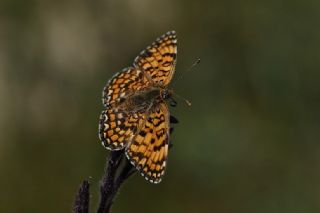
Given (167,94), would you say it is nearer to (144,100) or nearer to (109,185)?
(144,100)

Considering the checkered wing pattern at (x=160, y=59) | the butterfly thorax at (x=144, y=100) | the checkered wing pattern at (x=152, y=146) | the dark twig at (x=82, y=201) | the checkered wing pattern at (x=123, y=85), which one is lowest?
the dark twig at (x=82, y=201)

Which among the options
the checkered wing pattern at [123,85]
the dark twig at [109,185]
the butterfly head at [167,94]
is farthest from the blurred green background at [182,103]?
the dark twig at [109,185]

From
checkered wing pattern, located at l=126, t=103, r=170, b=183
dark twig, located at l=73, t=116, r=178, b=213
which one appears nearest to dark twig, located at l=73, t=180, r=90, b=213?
dark twig, located at l=73, t=116, r=178, b=213

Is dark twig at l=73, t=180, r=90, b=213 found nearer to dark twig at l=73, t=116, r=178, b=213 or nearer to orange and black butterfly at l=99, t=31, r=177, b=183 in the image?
dark twig at l=73, t=116, r=178, b=213

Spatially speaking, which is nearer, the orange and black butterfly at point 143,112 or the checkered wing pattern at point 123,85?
the orange and black butterfly at point 143,112

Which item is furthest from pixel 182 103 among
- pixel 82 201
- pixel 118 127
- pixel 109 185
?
pixel 82 201

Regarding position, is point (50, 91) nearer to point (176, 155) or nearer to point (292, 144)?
point (176, 155)

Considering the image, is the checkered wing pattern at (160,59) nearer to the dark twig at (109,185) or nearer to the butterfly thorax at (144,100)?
the butterfly thorax at (144,100)
